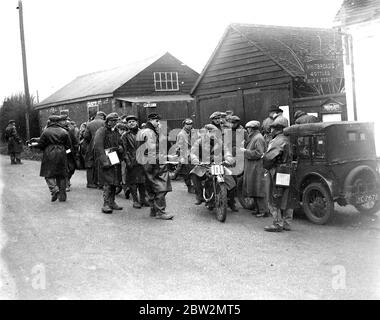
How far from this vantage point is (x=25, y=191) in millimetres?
11898

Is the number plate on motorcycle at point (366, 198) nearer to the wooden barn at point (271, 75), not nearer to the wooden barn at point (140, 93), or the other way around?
the wooden barn at point (271, 75)

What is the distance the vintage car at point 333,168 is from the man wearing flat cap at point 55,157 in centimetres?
491

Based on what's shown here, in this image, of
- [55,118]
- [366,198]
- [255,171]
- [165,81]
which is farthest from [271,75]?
[165,81]

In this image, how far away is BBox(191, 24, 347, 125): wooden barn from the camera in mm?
13258

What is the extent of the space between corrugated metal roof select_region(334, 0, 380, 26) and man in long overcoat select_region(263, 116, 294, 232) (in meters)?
5.68

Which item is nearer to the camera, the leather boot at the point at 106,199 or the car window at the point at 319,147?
the car window at the point at 319,147

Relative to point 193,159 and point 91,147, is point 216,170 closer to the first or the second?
point 193,159

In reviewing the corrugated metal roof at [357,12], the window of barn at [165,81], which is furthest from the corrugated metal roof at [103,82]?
A: the corrugated metal roof at [357,12]

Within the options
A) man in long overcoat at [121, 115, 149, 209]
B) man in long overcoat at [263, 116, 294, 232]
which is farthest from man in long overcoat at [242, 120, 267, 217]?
man in long overcoat at [121, 115, 149, 209]

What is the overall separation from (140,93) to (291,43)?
43.9 ft

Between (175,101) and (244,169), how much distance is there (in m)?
18.2

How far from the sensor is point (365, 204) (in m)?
8.27

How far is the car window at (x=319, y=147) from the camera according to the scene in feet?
25.5
